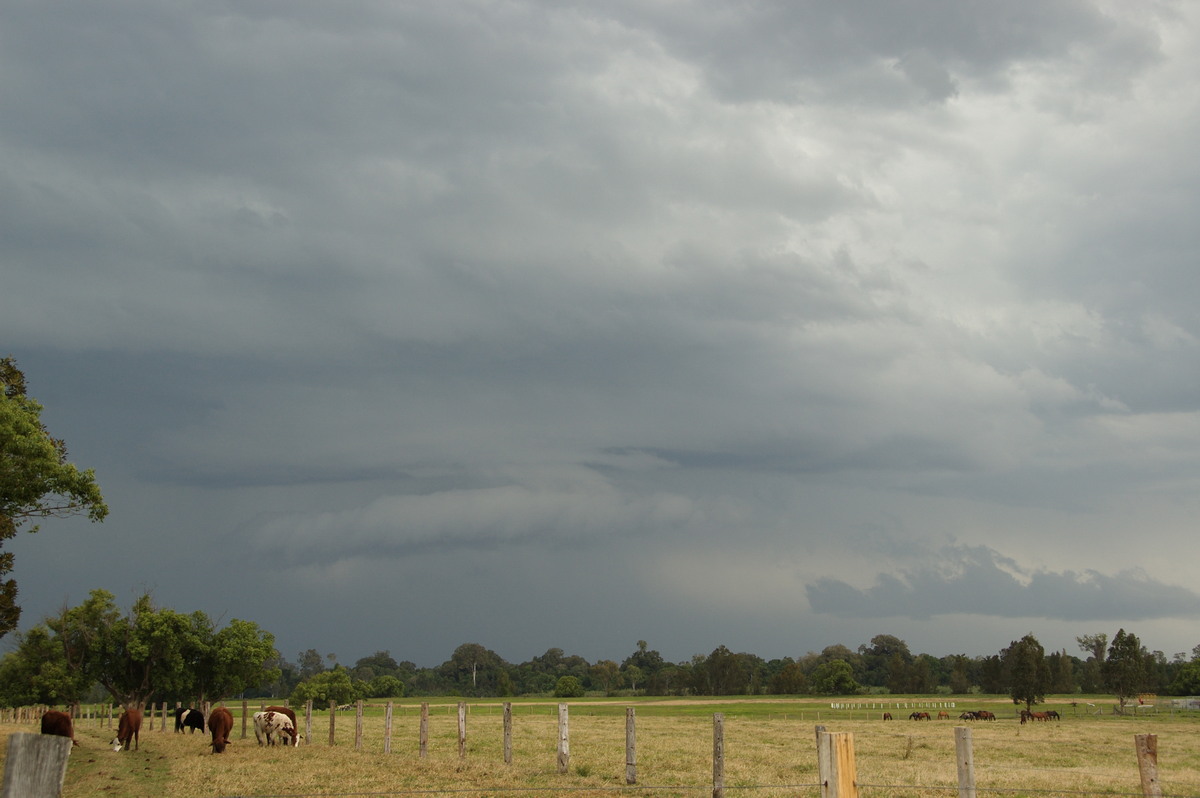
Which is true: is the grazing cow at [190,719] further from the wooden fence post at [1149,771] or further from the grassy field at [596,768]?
the wooden fence post at [1149,771]

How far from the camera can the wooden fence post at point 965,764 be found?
12323 millimetres

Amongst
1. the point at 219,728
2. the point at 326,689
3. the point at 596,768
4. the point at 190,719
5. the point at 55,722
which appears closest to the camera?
the point at 596,768

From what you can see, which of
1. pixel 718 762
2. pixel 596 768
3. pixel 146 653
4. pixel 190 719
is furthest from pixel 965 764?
pixel 146 653

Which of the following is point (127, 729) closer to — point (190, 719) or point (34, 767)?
point (190, 719)

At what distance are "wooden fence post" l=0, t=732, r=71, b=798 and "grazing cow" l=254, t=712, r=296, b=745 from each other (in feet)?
124

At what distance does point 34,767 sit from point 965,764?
12.1 meters

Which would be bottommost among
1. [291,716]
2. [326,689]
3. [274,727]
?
[326,689]

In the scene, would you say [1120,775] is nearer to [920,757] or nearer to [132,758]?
[920,757]

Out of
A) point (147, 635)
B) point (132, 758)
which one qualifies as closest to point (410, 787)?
point (132, 758)

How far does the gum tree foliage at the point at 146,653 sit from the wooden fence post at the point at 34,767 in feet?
206

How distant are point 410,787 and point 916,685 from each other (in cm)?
16624

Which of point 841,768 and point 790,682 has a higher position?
point 841,768

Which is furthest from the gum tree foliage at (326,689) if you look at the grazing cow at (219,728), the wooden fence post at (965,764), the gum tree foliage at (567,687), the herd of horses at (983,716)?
the wooden fence post at (965,764)

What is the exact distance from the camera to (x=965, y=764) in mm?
12773
